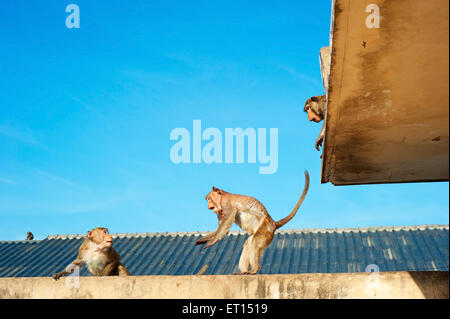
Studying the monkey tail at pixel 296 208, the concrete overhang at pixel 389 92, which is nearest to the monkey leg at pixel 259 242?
the monkey tail at pixel 296 208

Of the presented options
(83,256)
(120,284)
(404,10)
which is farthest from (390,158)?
(83,256)

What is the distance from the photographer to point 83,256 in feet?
29.9

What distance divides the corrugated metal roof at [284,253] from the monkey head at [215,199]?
7.99 m

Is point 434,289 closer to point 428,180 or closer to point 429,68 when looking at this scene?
point 428,180

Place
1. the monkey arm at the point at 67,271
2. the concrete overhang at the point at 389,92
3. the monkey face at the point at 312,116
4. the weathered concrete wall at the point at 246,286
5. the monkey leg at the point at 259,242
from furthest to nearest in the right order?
the monkey face at the point at 312,116, the monkey leg at the point at 259,242, the monkey arm at the point at 67,271, the weathered concrete wall at the point at 246,286, the concrete overhang at the point at 389,92

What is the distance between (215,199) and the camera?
8.97 m

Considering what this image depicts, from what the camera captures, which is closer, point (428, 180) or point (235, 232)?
point (428, 180)

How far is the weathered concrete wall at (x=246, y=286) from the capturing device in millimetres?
6059

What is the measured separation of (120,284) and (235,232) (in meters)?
13.7

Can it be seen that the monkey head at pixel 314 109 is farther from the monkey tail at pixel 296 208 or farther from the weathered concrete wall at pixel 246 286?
the weathered concrete wall at pixel 246 286

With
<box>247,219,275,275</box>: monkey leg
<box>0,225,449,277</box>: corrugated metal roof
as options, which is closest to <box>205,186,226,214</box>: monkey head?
<box>247,219,275,275</box>: monkey leg

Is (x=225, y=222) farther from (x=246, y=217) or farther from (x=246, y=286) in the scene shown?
(x=246, y=286)

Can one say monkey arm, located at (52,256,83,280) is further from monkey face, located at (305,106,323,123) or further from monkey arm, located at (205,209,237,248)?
monkey face, located at (305,106,323,123)

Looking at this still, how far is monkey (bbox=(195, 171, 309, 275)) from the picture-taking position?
8.17m
